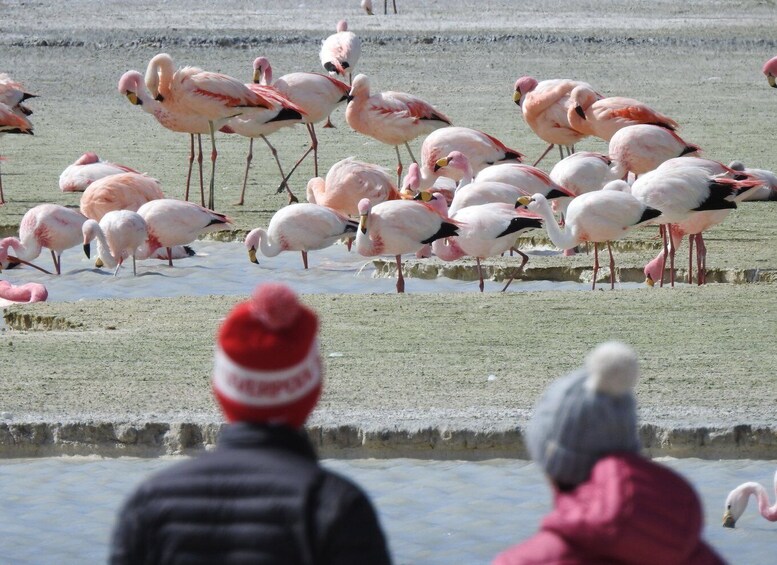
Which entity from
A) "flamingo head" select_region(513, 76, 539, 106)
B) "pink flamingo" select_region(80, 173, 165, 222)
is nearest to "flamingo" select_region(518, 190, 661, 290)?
"pink flamingo" select_region(80, 173, 165, 222)

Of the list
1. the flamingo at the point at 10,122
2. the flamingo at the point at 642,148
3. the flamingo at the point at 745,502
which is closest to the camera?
the flamingo at the point at 745,502

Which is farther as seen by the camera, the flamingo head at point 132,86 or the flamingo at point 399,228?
the flamingo head at point 132,86

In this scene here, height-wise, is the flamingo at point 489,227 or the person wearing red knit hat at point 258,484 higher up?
the flamingo at point 489,227

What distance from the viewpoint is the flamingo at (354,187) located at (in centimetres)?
989

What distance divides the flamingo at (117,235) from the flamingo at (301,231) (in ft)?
2.33

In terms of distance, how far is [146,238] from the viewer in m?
9.22

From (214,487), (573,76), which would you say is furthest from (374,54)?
(214,487)

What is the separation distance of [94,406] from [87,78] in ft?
45.1

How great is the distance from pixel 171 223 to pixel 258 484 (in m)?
7.52

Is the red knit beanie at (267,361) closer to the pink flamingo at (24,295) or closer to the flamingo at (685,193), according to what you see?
the pink flamingo at (24,295)

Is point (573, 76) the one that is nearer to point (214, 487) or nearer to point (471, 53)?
point (471, 53)

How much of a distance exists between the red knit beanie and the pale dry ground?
10.5 ft

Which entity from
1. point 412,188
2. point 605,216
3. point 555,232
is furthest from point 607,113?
point 605,216

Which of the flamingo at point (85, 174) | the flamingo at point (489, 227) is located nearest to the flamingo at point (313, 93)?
the flamingo at point (85, 174)
